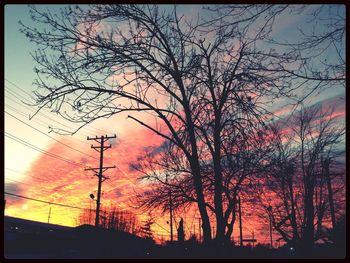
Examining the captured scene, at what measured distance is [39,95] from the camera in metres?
8.56

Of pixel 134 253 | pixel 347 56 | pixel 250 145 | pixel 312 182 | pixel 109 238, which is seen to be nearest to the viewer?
pixel 347 56

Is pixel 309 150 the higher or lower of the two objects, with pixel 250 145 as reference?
higher

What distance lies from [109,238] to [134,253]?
394 centimetres

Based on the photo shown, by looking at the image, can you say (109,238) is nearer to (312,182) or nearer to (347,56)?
(312,182)

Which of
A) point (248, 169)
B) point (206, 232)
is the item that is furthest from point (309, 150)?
point (206, 232)

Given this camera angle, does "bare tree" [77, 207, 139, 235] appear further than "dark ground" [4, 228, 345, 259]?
Yes

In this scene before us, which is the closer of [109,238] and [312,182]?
[312,182]

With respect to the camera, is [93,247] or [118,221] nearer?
[93,247]

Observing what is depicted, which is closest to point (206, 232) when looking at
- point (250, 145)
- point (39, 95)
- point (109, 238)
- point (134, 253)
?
point (250, 145)

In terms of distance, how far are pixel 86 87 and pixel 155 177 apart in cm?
449

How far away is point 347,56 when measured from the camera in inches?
222

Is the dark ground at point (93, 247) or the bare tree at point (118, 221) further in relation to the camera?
the bare tree at point (118, 221)

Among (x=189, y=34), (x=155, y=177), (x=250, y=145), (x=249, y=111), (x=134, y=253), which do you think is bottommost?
(x=134, y=253)

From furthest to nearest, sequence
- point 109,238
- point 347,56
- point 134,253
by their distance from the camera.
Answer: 1. point 134,253
2. point 109,238
3. point 347,56
